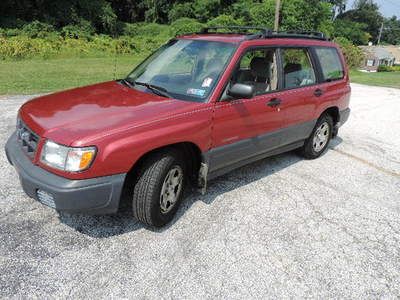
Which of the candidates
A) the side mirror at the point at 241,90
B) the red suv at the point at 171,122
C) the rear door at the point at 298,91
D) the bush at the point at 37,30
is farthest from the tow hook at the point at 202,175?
the bush at the point at 37,30

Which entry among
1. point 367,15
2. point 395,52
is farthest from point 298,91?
point 367,15

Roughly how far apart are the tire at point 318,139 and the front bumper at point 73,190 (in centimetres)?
342

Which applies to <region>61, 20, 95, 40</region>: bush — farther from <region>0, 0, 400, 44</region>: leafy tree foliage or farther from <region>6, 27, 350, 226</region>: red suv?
<region>6, 27, 350, 226</region>: red suv

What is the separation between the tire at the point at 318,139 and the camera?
5.68 metres

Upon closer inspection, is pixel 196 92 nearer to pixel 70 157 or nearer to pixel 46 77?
pixel 70 157

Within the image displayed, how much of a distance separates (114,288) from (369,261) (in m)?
2.21

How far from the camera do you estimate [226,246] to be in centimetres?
347

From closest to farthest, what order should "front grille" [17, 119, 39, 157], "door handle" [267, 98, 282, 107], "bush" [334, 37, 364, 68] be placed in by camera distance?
"front grille" [17, 119, 39, 157], "door handle" [267, 98, 282, 107], "bush" [334, 37, 364, 68]

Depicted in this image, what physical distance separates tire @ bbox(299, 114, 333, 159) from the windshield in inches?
88.1

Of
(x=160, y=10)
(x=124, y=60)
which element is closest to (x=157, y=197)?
(x=124, y=60)

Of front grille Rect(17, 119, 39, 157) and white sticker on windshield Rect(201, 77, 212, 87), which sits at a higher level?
white sticker on windshield Rect(201, 77, 212, 87)

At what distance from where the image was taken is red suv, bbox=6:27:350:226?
9.91 feet

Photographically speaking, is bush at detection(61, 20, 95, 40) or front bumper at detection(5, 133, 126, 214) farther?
bush at detection(61, 20, 95, 40)

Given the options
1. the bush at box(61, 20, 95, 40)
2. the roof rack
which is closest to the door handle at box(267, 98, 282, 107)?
the roof rack
